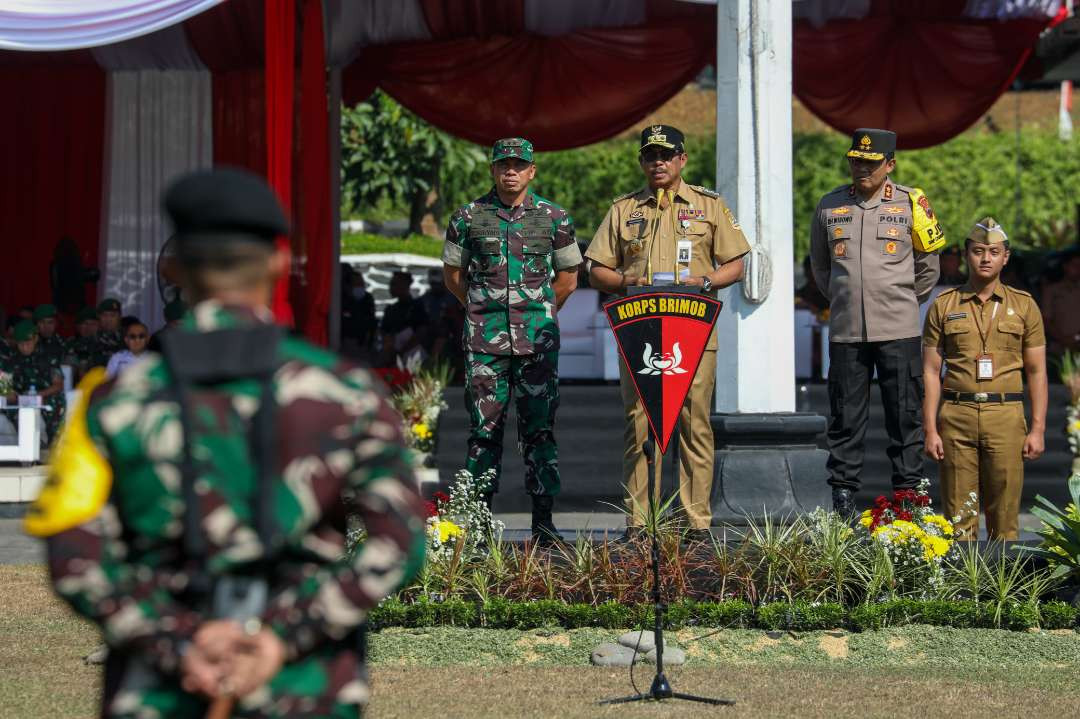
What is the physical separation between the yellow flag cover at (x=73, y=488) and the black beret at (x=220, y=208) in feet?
1.18

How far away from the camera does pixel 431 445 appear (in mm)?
11625

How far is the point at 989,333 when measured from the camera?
7.92m

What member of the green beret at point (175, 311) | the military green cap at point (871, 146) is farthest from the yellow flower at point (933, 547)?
the green beret at point (175, 311)

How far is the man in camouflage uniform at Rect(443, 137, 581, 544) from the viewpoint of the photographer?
7.85m

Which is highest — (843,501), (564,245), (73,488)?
(564,245)

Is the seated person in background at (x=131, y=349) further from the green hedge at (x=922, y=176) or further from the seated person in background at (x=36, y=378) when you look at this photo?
the green hedge at (x=922, y=176)

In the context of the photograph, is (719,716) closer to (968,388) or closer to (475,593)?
(475,593)

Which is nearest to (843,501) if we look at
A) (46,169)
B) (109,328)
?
(109,328)

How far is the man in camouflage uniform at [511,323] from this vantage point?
785 centimetres

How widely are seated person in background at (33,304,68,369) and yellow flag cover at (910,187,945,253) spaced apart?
6.67 m

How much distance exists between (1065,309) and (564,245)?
7226mm

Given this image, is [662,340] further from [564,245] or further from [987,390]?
[987,390]

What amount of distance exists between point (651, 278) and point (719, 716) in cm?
274

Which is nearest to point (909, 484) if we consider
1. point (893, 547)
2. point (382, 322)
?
point (893, 547)
